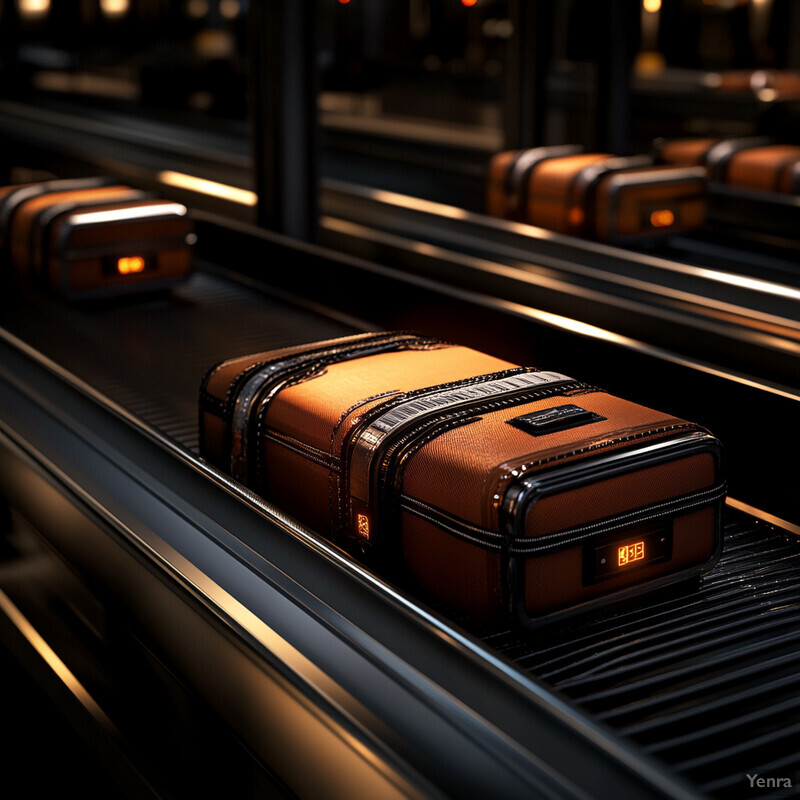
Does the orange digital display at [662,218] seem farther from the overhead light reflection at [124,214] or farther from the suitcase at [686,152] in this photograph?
the overhead light reflection at [124,214]

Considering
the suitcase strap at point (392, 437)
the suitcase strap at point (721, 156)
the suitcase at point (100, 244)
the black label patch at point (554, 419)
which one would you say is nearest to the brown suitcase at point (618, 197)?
the suitcase strap at point (721, 156)

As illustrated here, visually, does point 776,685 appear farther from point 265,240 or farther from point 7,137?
point 7,137

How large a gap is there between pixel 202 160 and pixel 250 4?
3.27 metres

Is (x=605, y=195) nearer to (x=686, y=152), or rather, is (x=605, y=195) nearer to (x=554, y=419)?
(x=686, y=152)

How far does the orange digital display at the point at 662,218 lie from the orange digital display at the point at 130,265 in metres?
2.57

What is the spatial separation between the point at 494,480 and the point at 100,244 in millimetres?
3021

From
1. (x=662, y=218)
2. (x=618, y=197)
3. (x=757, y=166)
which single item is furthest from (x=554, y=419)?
(x=757, y=166)

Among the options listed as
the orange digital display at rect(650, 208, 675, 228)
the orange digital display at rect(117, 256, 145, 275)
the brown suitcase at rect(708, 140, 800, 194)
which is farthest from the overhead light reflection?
the brown suitcase at rect(708, 140, 800, 194)

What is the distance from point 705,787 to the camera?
1742 millimetres

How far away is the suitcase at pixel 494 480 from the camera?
2.05 m

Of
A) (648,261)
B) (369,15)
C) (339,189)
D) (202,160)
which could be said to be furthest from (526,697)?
(369,15)

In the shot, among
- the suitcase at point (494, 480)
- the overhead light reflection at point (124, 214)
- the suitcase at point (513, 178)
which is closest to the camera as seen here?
the suitcase at point (494, 480)

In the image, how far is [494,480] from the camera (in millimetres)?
2025

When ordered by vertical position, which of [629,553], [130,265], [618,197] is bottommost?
[629,553]
